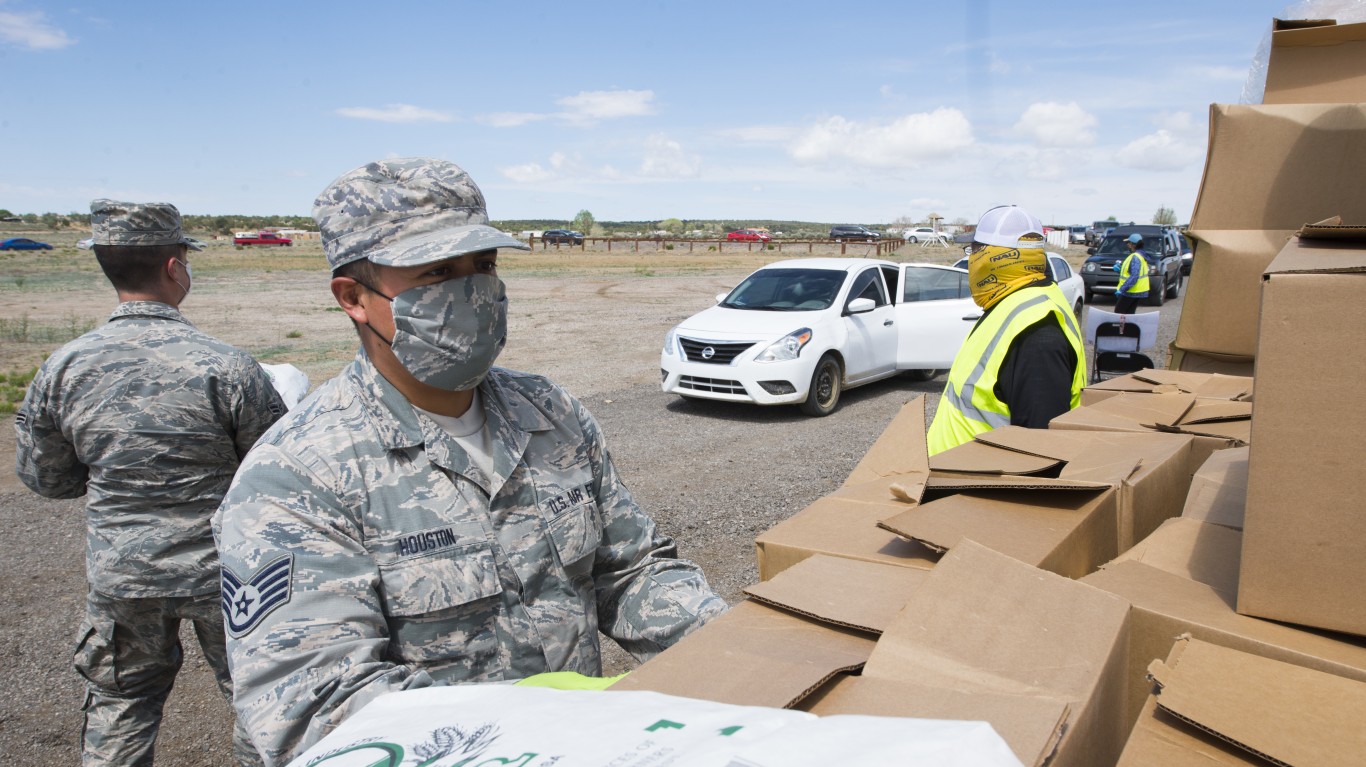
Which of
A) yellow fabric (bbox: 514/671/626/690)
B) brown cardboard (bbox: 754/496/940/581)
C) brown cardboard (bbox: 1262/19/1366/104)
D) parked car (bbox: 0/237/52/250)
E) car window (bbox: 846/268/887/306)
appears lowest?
yellow fabric (bbox: 514/671/626/690)

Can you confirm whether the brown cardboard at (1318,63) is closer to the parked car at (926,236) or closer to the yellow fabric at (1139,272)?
the yellow fabric at (1139,272)

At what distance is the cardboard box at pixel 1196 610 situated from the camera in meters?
1.23

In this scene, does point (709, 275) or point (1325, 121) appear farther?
point (709, 275)

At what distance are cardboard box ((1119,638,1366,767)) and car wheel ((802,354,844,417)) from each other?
25.4 ft

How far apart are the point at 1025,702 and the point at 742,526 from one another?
4584mm

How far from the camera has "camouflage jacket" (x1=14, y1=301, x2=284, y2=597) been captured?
289cm

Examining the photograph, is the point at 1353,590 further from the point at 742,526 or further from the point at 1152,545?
the point at 742,526

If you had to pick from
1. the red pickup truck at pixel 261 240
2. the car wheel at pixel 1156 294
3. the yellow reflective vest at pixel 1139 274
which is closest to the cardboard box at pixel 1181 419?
the yellow reflective vest at pixel 1139 274

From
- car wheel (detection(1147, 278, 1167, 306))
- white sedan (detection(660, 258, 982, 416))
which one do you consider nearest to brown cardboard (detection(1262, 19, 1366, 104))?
white sedan (detection(660, 258, 982, 416))

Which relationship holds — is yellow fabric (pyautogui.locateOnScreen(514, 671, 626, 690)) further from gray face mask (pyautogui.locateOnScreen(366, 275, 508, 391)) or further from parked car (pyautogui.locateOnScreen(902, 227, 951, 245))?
parked car (pyautogui.locateOnScreen(902, 227, 951, 245))

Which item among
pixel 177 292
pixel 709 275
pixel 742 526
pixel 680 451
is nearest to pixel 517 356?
pixel 680 451

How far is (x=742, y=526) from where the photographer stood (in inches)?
222

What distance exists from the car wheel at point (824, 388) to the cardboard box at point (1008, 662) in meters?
7.54

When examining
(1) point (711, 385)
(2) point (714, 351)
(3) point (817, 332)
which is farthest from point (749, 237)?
(1) point (711, 385)
